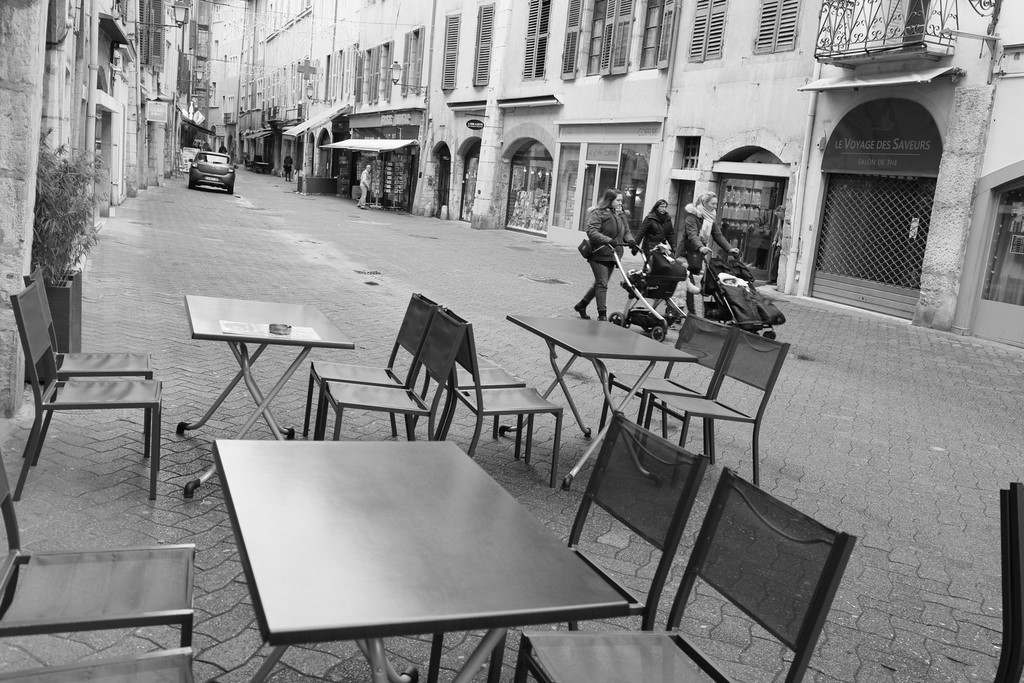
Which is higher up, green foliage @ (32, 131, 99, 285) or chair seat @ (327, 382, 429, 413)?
green foliage @ (32, 131, 99, 285)

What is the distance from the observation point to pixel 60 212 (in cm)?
619

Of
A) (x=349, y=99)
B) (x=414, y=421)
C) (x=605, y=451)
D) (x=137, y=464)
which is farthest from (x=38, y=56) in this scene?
(x=349, y=99)

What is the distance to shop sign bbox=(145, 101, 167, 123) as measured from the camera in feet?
93.2

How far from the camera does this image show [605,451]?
301cm

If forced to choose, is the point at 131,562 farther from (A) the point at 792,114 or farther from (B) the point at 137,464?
(A) the point at 792,114

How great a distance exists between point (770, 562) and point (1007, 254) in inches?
471

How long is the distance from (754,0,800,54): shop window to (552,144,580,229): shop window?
22.8 feet

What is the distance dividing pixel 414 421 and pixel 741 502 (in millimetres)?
2673

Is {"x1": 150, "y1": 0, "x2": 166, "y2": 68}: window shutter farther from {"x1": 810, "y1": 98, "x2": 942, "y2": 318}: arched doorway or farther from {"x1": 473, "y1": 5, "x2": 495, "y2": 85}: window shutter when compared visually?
{"x1": 810, "y1": 98, "x2": 942, "y2": 318}: arched doorway

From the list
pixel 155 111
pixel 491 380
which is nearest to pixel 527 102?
pixel 155 111

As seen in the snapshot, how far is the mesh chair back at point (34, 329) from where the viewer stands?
12.7ft

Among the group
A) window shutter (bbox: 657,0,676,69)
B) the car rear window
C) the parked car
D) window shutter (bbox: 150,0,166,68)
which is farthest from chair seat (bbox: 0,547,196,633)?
the car rear window

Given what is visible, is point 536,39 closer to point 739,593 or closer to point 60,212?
point 60,212

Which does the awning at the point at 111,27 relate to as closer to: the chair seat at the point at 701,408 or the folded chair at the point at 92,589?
the chair seat at the point at 701,408
